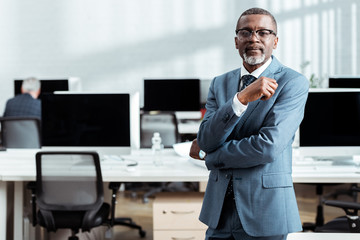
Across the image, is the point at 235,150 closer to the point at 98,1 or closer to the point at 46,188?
the point at 46,188

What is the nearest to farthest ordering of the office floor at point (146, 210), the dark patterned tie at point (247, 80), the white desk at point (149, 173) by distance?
the dark patterned tie at point (247, 80) < the white desk at point (149, 173) < the office floor at point (146, 210)

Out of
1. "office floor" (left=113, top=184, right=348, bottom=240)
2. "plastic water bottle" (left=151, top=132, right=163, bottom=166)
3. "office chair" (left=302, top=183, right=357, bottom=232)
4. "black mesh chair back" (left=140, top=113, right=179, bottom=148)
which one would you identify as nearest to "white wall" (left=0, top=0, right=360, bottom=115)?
"office floor" (left=113, top=184, right=348, bottom=240)

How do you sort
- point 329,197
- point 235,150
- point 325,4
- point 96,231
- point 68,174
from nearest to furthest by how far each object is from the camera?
point 235,150 → point 68,174 → point 96,231 → point 329,197 → point 325,4

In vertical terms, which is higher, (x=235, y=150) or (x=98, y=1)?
(x=98, y=1)

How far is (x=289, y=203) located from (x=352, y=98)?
165cm

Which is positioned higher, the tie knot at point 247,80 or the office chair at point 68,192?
the tie knot at point 247,80

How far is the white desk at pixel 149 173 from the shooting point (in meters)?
2.84

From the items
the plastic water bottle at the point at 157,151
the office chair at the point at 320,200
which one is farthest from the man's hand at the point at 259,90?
the office chair at the point at 320,200

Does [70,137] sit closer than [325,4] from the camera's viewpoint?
Yes

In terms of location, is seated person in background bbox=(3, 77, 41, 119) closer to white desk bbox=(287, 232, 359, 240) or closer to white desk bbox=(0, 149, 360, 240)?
white desk bbox=(0, 149, 360, 240)

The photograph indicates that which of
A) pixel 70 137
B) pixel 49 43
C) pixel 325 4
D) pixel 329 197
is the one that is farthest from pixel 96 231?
pixel 325 4

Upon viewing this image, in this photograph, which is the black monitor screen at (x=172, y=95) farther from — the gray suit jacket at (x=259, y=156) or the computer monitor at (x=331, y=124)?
the gray suit jacket at (x=259, y=156)

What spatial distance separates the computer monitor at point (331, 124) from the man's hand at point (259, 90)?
1.64 metres

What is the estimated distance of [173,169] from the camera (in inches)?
119
